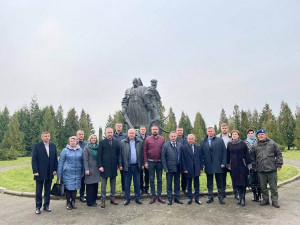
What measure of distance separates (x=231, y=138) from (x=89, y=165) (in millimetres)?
4300

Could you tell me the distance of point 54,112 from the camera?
4688 cm

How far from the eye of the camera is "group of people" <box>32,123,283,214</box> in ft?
22.0

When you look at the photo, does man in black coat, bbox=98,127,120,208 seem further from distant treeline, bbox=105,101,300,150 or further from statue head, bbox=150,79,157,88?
distant treeline, bbox=105,101,300,150

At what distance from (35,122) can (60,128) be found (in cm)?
669

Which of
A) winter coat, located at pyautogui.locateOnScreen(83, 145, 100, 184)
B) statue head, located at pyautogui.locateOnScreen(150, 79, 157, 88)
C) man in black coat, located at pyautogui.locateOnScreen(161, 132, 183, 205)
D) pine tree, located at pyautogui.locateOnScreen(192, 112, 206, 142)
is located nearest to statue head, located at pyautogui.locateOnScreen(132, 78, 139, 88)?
statue head, located at pyautogui.locateOnScreen(150, 79, 157, 88)

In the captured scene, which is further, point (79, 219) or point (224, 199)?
point (224, 199)

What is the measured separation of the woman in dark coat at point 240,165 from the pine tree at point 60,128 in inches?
1561

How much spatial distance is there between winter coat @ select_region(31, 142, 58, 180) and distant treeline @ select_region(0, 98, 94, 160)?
30973 mm

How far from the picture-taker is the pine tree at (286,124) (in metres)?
38.1

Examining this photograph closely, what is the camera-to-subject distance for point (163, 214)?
19.5 feet

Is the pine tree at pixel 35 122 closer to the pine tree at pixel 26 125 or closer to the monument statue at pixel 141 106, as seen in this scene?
the pine tree at pixel 26 125

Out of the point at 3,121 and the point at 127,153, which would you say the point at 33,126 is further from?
the point at 127,153

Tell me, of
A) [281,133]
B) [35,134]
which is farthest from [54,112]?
[281,133]

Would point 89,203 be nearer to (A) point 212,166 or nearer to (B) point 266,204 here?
(A) point 212,166
